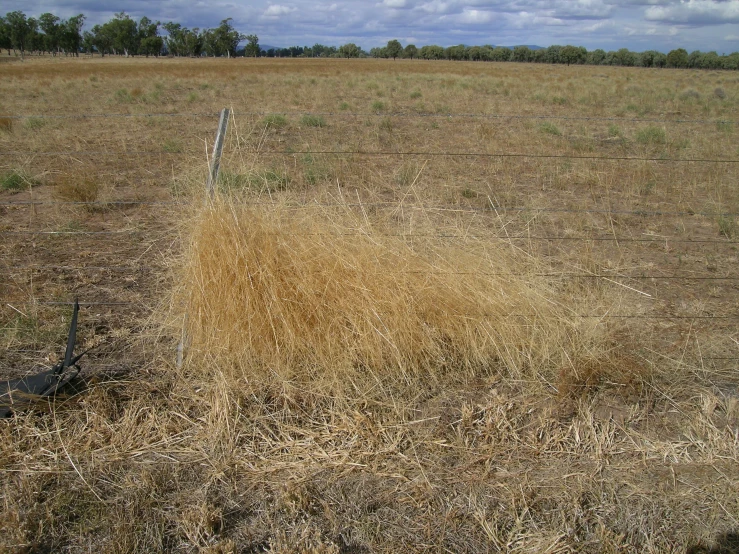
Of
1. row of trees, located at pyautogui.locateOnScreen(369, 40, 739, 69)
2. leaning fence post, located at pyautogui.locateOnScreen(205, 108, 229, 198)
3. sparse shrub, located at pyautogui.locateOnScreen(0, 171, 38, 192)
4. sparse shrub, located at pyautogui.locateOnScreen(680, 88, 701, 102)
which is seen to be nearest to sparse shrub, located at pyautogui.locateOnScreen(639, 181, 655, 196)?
leaning fence post, located at pyautogui.locateOnScreen(205, 108, 229, 198)

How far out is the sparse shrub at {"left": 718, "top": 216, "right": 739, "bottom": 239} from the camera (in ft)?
20.3

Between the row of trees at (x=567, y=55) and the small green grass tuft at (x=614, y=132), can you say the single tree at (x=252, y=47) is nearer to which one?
the row of trees at (x=567, y=55)

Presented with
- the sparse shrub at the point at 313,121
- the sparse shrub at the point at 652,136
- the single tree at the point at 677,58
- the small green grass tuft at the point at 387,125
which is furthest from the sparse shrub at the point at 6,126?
the single tree at the point at 677,58

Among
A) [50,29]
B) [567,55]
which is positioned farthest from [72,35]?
[567,55]

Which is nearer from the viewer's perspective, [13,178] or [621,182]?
[13,178]

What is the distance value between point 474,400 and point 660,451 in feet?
3.17

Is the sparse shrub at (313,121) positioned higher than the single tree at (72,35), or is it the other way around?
the single tree at (72,35)

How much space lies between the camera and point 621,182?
8328 millimetres

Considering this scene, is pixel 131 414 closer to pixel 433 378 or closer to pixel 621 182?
pixel 433 378

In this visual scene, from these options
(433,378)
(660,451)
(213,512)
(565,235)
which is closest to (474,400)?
(433,378)

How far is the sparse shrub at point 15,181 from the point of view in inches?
304

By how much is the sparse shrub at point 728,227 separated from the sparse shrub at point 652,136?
18.6ft

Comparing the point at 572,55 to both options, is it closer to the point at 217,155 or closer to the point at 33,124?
the point at 33,124

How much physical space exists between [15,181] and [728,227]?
9.07 meters
